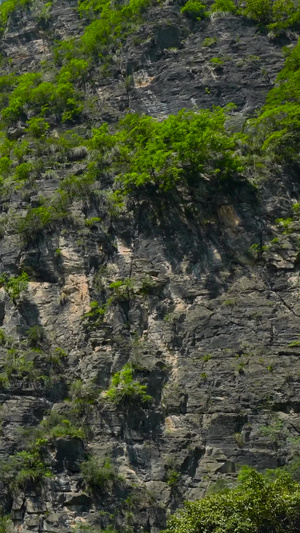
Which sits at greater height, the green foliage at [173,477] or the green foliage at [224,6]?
the green foliage at [224,6]

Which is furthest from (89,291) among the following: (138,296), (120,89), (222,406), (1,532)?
(120,89)

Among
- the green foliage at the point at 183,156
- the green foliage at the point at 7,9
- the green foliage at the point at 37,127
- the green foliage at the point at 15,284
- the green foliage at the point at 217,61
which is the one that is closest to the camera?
the green foliage at the point at 15,284

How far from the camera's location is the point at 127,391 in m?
17.7

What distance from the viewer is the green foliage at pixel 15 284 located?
20.1m

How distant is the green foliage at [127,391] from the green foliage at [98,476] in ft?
6.27

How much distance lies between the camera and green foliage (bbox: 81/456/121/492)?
16453mm

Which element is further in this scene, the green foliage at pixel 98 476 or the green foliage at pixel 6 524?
the green foliage at pixel 98 476

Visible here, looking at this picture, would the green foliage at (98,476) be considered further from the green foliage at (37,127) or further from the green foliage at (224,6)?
the green foliage at (224,6)

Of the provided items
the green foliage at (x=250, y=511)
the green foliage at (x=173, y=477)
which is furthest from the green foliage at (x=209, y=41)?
the green foliage at (x=250, y=511)

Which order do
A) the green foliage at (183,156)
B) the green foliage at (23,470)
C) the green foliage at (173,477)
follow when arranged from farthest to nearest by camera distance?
the green foliage at (183,156) → the green foliage at (173,477) → the green foliage at (23,470)

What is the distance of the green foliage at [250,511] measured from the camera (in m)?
13.5

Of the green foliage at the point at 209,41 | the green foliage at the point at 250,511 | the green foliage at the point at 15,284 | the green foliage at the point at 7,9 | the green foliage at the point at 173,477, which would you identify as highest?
the green foliage at the point at 7,9

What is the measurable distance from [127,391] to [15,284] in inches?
208

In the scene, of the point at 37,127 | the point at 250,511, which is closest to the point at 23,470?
the point at 250,511
